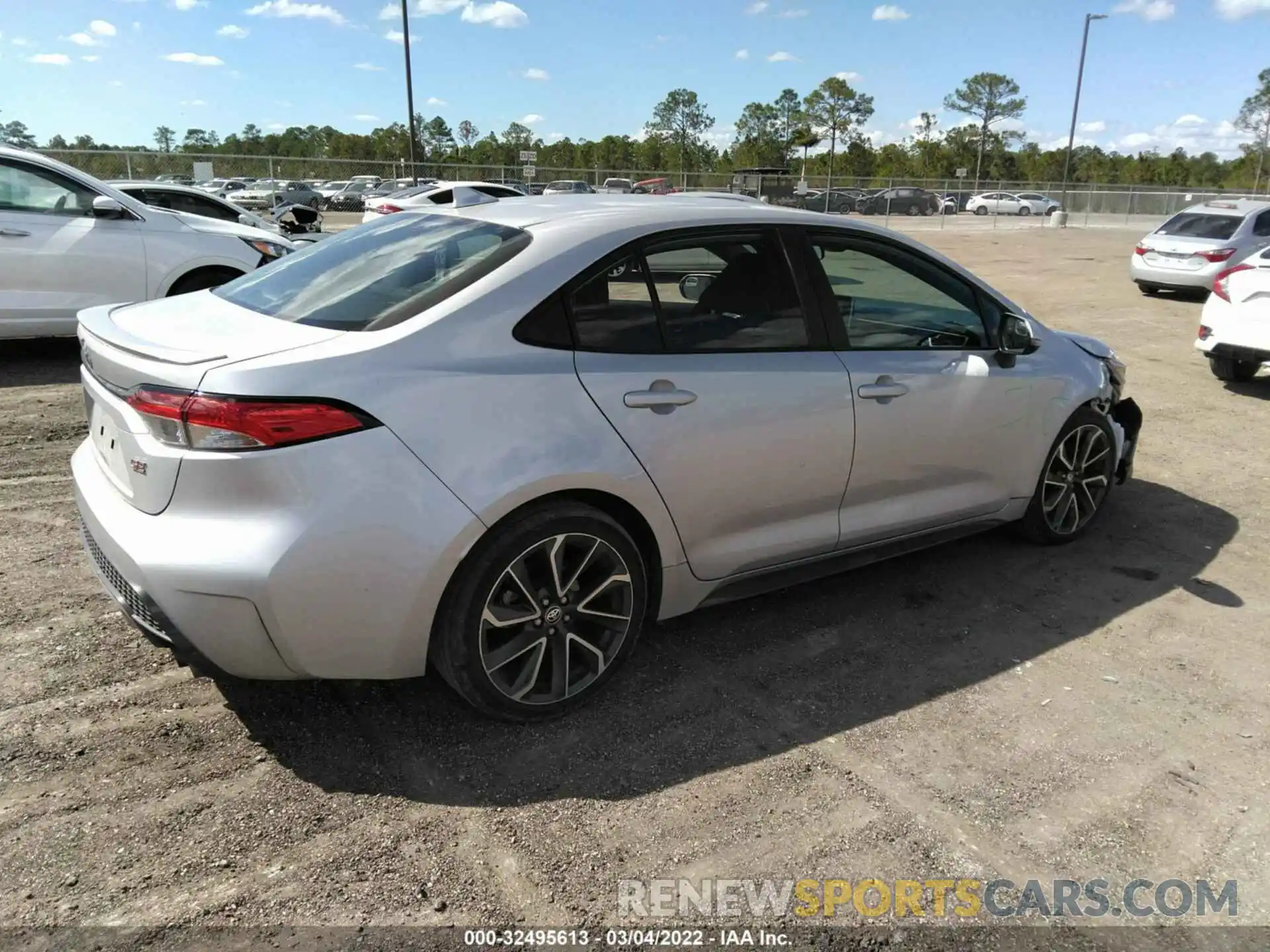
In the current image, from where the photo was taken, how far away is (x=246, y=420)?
2.53 m

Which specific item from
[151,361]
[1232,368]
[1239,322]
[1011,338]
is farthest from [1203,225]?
[151,361]

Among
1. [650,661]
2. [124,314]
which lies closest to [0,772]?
[124,314]

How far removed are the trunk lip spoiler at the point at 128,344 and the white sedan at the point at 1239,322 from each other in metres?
8.82

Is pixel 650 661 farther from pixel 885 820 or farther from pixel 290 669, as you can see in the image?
pixel 290 669

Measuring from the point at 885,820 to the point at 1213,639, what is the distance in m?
2.13

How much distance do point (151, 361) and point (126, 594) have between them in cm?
70

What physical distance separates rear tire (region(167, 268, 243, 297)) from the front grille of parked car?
5874 mm

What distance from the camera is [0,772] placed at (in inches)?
109

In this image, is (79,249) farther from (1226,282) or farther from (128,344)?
(1226,282)

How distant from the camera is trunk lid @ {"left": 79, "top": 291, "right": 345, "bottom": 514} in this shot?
264 cm

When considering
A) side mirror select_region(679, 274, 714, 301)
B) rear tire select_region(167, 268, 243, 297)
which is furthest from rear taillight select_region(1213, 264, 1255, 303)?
rear tire select_region(167, 268, 243, 297)

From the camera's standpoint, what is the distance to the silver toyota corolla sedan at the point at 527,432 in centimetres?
258

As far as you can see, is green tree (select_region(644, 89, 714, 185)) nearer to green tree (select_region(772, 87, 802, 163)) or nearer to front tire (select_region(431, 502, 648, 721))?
green tree (select_region(772, 87, 802, 163))

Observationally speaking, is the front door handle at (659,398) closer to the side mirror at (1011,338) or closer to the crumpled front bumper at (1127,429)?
the side mirror at (1011,338)
